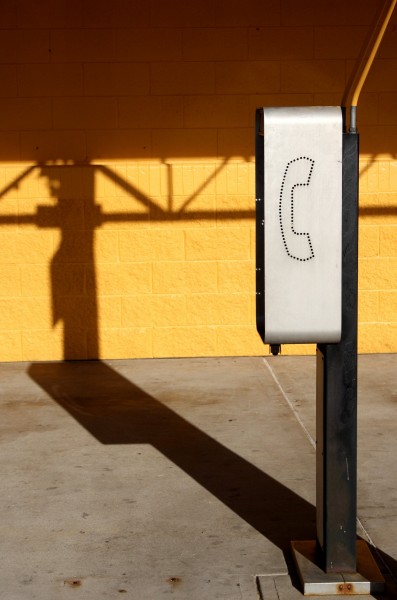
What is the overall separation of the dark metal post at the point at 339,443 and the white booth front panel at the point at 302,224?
0.36 ft

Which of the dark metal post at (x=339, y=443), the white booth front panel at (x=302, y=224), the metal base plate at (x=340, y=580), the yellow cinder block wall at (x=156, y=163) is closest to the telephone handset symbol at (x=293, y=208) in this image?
the white booth front panel at (x=302, y=224)

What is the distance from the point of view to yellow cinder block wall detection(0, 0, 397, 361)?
25.8 feet

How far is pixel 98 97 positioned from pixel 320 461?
196 inches

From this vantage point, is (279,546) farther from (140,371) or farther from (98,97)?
(98,97)

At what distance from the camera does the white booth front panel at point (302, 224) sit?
3342 mm

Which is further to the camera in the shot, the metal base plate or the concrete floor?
the concrete floor

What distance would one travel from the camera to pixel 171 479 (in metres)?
4.93

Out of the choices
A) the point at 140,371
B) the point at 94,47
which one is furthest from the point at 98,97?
the point at 140,371

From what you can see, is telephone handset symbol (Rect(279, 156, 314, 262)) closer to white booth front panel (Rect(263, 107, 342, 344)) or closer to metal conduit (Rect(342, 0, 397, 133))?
white booth front panel (Rect(263, 107, 342, 344))

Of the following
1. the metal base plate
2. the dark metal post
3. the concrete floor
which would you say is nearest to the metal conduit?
the dark metal post

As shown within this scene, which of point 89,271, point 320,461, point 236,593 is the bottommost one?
point 236,593

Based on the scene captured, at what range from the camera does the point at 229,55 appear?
7883 mm

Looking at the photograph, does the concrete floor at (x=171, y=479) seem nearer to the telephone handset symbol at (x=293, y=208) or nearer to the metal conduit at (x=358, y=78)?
the telephone handset symbol at (x=293, y=208)

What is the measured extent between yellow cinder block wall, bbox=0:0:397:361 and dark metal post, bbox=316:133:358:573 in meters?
4.46
